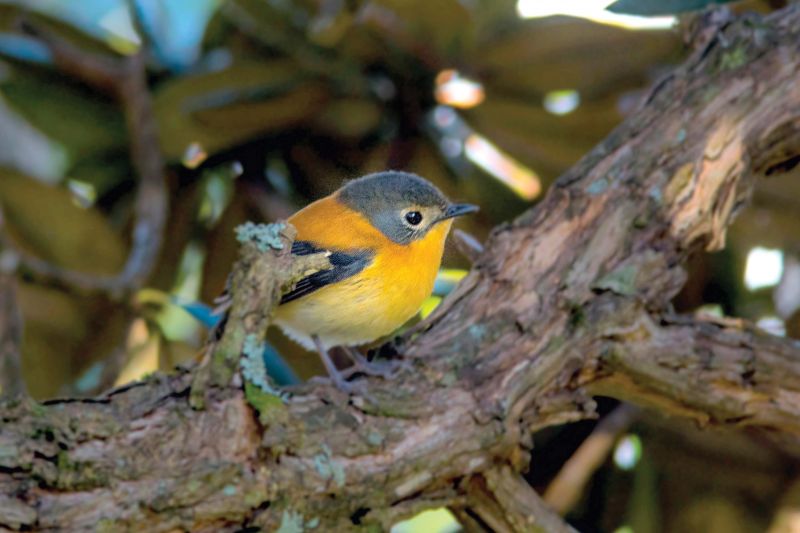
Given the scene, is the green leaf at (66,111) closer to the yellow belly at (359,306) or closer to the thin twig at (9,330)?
the thin twig at (9,330)

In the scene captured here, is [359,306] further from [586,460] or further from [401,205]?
[586,460]

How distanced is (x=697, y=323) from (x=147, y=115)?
4.78 feet

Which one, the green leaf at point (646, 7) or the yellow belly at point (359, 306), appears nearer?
the yellow belly at point (359, 306)

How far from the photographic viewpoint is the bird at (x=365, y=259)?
65.6 inches

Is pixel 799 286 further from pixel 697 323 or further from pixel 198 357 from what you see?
pixel 198 357

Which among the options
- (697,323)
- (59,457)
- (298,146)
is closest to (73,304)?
(298,146)

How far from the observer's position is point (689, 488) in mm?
2316

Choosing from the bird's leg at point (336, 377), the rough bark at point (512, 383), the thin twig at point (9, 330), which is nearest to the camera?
the rough bark at point (512, 383)

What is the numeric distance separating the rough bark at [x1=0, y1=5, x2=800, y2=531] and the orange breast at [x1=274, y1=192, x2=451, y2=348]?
70mm

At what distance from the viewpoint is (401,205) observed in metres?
1.85

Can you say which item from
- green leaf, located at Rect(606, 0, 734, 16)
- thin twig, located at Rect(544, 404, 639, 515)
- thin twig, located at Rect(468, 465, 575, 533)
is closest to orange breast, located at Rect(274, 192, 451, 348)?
thin twig, located at Rect(468, 465, 575, 533)

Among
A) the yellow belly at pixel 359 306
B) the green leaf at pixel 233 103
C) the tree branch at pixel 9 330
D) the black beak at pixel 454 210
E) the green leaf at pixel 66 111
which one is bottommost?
the yellow belly at pixel 359 306

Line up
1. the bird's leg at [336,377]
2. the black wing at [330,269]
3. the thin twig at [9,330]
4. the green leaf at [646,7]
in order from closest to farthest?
the bird's leg at [336,377] → the black wing at [330,269] → the green leaf at [646,7] → the thin twig at [9,330]

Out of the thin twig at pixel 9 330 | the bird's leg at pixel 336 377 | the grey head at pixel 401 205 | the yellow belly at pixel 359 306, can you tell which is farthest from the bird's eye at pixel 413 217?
the thin twig at pixel 9 330
